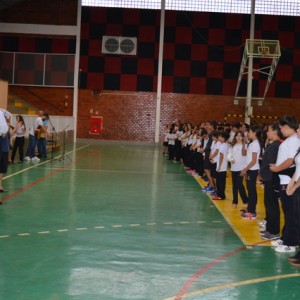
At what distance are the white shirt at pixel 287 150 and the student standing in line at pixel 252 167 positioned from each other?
5.57 ft

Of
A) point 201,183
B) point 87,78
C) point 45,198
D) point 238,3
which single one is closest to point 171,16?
point 238,3

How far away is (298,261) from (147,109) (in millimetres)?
23011

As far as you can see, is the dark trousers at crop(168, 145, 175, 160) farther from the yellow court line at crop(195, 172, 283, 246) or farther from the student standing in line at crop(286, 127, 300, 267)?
the student standing in line at crop(286, 127, 300, 267)

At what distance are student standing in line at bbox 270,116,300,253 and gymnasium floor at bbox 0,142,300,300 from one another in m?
0.25

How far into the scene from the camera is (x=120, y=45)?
2773 cm

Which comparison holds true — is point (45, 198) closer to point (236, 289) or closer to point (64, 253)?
point (64, 253)

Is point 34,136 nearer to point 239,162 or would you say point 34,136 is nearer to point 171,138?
point 171,138

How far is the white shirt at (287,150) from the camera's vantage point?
589cm

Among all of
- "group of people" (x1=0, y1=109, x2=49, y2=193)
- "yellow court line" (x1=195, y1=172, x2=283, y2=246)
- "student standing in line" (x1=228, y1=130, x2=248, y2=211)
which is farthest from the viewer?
"group of people" (x1=0, y1=109, x2=49, y2=193)

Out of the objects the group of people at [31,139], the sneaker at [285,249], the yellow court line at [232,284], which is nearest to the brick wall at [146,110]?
the group of people at [31,139]

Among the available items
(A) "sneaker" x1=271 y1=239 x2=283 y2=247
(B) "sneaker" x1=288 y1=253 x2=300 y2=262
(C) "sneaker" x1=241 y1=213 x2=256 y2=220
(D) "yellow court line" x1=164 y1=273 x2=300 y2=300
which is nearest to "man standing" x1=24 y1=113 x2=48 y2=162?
(C) "sneaker" x1=241 y1=213 x2=256 y2=220

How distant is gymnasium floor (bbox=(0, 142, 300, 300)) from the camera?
15.1 feet

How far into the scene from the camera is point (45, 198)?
941 centimetres

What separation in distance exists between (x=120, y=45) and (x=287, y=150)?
2276 centimetres
